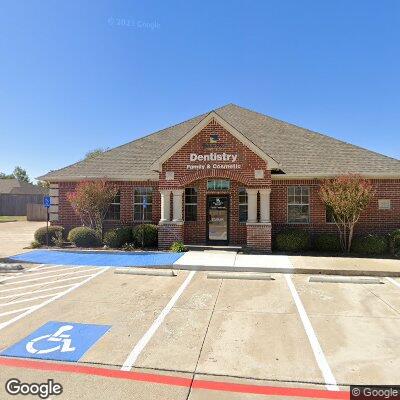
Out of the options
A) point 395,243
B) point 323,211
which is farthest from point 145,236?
point 395,243

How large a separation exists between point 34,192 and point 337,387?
203 ft

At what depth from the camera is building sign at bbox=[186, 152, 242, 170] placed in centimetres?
1516

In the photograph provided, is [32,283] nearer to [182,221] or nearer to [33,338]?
[33,338]

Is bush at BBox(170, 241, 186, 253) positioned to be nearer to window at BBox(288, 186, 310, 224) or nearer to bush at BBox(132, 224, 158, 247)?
bush at BBox(132, 224, 158, 247)

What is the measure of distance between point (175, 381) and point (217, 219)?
39.3 feet

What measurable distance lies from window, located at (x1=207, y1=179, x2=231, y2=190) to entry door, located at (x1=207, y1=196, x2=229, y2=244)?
0.45m

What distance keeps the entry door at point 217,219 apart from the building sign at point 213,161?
185 cm

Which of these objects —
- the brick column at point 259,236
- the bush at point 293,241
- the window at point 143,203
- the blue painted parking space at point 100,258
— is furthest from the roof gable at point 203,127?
the blue painted parking space at point 100,258

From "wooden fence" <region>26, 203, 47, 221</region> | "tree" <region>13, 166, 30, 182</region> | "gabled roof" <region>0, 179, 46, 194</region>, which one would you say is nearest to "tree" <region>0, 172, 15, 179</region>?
"tree" <region>13, 166, 30, 182</region>

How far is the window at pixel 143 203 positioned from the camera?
17.5 metres

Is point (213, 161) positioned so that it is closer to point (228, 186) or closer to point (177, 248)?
point (228, 186)

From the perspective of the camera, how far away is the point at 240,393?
4.43 meters

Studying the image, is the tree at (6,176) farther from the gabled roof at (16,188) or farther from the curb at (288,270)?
the curb at (288,270)

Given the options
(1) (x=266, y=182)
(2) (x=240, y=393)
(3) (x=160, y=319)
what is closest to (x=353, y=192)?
(1) (x=266, y=182)
